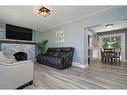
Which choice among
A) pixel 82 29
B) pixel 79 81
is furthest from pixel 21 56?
Result: pixel 79 81

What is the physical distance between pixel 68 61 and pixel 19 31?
3.80 meters

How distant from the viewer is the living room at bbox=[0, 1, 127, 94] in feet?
7.28

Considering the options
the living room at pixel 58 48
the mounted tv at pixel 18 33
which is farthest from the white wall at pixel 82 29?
the mounted tv at pixel 18 33

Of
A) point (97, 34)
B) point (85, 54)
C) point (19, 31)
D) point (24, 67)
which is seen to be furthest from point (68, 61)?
point (97, 34)

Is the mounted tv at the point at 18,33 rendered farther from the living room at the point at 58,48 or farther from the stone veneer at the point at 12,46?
the stone veneer at the point at 12,46

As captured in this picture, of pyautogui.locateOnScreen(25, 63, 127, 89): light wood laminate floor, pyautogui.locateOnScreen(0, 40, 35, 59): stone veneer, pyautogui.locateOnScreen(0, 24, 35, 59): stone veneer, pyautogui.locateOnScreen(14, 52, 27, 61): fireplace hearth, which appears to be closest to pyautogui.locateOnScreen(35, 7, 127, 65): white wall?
pyautogui.locateOnScreen(25, 63, 127, 89): light wood laminate floor

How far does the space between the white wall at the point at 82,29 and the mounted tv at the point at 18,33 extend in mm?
1874

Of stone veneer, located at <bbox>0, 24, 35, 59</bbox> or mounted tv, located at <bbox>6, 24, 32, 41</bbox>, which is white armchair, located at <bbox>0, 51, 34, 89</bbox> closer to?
stone veneer, located at <bbox>0, 24, 35, 59</bbox>

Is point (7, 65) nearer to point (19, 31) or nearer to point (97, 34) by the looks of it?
point (19, 31)

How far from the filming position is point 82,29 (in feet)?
13.9

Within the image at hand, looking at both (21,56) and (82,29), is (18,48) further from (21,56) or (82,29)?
(82,29)

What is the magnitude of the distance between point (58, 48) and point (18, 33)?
2.78 m

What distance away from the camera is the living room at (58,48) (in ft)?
7.28

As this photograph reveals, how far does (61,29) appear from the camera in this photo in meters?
5.45
